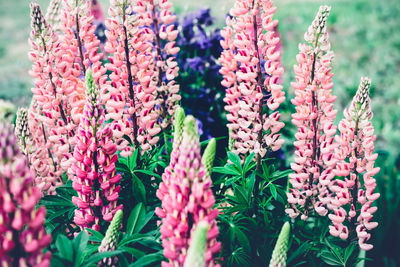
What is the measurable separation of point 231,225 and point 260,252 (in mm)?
247

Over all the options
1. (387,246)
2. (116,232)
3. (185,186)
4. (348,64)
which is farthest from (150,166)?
(348,64)

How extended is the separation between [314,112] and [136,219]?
83cm

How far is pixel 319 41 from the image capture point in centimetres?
146

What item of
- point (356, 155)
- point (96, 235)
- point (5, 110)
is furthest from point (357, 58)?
point (5, 110)

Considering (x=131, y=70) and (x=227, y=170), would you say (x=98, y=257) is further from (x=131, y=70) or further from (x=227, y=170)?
(x=131, y=70)

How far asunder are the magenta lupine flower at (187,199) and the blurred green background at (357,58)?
4.52ft

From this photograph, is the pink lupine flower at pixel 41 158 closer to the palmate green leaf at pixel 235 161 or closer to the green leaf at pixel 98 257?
the green leaf at pixel 98 257

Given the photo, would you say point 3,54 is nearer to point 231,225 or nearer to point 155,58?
point 155,58

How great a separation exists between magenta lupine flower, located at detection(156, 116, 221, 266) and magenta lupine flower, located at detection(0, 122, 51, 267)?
0.35m

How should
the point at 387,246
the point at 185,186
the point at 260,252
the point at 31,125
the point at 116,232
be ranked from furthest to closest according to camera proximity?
1. the point at 387,246
2. the point at 31,125
3. the point at 260,252
4. the point at 116,232
5. the point at 185,186

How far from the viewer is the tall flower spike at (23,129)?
1466 millimetres

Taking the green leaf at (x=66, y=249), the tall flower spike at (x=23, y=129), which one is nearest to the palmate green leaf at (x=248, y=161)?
the green leaf at (x=66, y=249)

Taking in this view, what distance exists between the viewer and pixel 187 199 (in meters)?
1.08

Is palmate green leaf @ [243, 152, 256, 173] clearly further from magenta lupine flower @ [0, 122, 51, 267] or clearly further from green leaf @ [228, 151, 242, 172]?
magenta lupine flower @ [0, 122, 51, 267]
